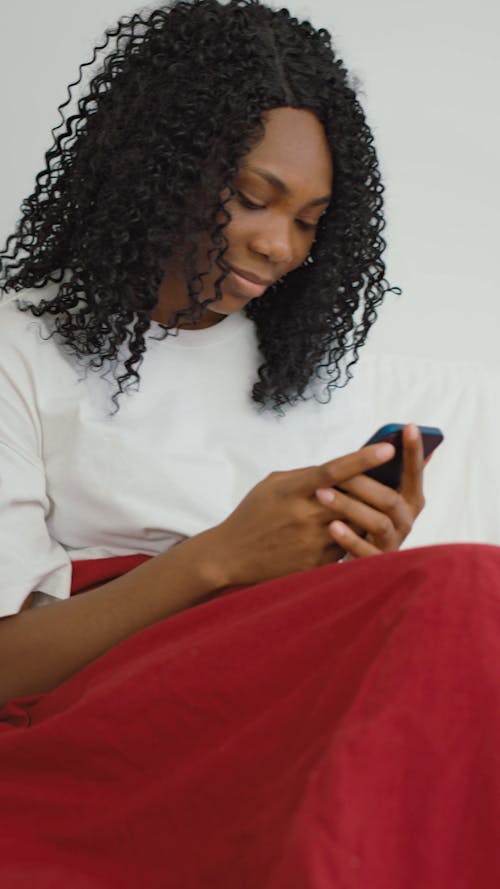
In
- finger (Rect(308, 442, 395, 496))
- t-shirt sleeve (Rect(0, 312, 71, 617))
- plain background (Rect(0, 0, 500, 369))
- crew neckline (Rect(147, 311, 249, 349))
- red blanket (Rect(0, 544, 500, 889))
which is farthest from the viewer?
plain background (Rect(0, 0, 500, 369))

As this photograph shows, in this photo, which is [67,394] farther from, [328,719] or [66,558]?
[328,719]

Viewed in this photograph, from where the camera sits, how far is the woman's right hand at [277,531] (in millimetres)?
1054

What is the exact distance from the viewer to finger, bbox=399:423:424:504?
1.01 m

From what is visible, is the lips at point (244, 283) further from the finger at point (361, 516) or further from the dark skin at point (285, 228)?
the finger at point (361, 516)

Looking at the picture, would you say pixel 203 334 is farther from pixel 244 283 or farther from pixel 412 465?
pixel 412 465

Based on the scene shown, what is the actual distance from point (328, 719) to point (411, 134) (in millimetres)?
1482

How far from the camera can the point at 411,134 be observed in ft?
6.68

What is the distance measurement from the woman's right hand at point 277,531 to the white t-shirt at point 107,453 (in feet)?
0.57

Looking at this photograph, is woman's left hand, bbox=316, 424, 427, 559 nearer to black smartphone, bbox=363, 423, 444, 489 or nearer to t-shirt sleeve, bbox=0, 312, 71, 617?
→ black smartphone, bbox=363, 423, 444, 489

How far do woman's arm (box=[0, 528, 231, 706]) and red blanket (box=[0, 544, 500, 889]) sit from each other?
75 millimetres

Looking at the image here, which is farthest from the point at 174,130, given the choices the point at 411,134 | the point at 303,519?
the point at 411,134

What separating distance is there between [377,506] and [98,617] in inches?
11.2

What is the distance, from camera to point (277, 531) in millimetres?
1056

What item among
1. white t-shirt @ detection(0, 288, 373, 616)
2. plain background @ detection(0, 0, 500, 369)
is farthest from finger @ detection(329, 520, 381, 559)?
plain background @ detection(0, 0, 500, 369)
